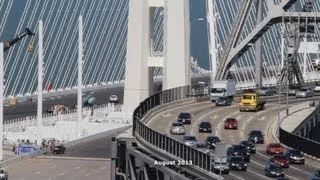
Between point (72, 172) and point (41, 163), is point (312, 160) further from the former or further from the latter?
point (41, 163)

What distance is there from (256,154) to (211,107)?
2500cm

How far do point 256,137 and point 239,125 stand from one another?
8516 mm

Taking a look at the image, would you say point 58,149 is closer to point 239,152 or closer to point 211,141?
point 211,141

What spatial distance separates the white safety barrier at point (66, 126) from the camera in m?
89.6

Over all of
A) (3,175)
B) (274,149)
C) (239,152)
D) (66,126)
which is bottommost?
(3,175)

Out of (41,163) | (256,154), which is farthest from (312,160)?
(41,163)

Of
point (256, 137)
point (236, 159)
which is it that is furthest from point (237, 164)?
point (256, 137)

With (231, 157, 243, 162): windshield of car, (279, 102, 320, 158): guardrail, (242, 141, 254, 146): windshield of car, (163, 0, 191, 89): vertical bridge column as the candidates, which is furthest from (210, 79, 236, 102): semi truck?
(231, 157, 243, 162): windshield of car

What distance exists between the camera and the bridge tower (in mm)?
88250

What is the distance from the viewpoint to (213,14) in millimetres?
110562

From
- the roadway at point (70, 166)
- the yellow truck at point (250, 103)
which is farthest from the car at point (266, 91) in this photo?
the roadway at point (70, 166)

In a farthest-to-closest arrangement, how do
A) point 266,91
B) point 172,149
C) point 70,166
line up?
point 266,91 < point 70,166 < point 172,149

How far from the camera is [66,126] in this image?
3738 inches

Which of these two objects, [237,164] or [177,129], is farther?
[177,129]
